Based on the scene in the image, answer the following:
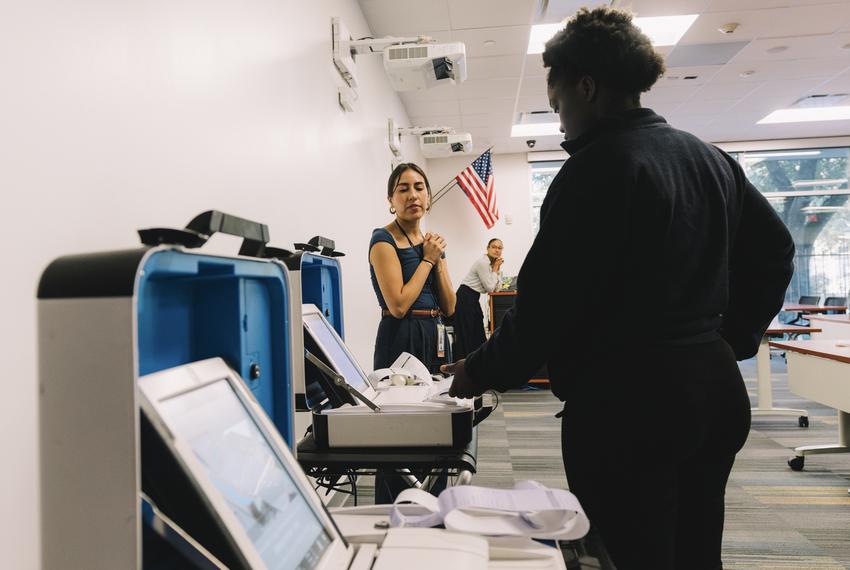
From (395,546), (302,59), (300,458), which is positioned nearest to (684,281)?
(395,546)

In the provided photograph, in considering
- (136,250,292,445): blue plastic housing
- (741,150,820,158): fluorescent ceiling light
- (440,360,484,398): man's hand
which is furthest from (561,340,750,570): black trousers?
(741,150,820,158): fluorescent ceiling light

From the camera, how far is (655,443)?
35.9 inches

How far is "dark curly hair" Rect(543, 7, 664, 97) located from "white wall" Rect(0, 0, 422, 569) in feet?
2.72

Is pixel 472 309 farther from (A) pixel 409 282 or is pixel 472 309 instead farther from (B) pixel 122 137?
(B) pixel 122 137

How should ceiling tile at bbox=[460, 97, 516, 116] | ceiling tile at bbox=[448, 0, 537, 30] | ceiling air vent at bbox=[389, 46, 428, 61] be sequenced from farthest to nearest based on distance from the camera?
1. ceiling tile at bbox=[460, 97, 516, 116]
2. ceiling tile at bbox=[448, 0, 537, 30]
3. ceiling air vent at bbox=[389, 46, 428, 61]

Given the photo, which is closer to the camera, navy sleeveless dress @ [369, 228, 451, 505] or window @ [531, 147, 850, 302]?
navy sleeveless dress @ [369, 228, 451, 505]

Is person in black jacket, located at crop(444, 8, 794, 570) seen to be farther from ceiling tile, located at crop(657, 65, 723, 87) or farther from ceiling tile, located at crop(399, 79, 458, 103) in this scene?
ceiling tile, located at crop(399, 79, 458, 103)

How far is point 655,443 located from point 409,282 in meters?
1.09

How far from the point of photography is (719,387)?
0.95 meters

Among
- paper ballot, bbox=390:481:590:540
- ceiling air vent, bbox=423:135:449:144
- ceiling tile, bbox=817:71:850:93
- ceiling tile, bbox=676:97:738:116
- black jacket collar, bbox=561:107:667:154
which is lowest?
paper ballot, bbox=390:481:590:540

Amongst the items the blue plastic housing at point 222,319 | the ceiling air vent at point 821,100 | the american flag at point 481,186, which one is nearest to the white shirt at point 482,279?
the american flag at point 481,186

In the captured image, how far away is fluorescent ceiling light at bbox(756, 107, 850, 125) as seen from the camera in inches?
258

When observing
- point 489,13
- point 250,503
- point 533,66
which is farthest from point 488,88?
point 250,503

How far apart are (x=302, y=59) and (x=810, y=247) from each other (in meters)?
8.03
